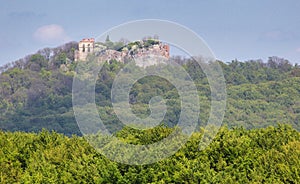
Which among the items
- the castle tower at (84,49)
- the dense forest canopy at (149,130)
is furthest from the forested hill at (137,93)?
the castle tower at (84,49)

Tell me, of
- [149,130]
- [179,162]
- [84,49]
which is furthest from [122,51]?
[179,162]

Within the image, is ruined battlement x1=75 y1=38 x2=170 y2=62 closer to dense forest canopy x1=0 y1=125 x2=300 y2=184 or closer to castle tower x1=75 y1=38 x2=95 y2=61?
castle tower x1=75 y1=38 x2=95 y2=61

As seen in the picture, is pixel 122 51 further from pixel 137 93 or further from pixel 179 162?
pixel 179 162

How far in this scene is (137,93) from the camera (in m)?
105

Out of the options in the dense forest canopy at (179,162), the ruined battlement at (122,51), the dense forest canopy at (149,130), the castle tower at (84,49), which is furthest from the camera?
the castle tower at (84,49)

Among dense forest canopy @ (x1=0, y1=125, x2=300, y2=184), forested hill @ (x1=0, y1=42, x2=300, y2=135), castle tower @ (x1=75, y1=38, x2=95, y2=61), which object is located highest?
castle tower @ (x1=75, y1=38, x2=95, y2=61)

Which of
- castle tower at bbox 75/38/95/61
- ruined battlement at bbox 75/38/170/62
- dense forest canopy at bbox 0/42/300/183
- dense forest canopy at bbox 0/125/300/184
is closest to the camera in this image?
dense forest canopy at bbox 0/125/300/184

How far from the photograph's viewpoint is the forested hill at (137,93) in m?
103

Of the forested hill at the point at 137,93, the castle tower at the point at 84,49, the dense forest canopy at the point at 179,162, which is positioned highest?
the castle tower at the point at 84,49

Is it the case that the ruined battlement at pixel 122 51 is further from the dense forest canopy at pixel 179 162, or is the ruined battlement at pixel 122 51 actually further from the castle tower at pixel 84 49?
the dense forest canopy at pixel 179 162

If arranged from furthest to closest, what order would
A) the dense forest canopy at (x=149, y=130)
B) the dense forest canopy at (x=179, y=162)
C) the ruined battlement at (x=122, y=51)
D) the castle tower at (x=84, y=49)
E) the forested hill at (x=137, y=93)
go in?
the castle tower at (x=84, y=49), the forested hill at (x=137, y=93), the ruined battlement at (x=122, y=51), the dense forest canopy at (x=149, y=130), the dense forest canopy at (x=179, y=162)

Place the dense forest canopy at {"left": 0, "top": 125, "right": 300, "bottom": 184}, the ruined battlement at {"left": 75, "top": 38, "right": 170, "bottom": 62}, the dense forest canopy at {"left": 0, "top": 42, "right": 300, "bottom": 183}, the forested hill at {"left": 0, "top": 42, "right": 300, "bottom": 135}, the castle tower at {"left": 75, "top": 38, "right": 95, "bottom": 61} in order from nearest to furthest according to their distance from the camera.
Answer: the dense forest canopy at {"left": 0, "top": 125, "right": 300, "bottom": 184}, the dense forest canopy at {"left": 0, "top": 42, "right": 300, "bottom": 183}, the ruined battlement at {"left": 75, "top": 38, "right": 170, "bottom": 62}, the forested hill at {"left": 0, "top": 42, "right": 300, "bottom": 135}, the castle tower at {"left": 75, "top": 38, "right": 95, "bottom": 61}

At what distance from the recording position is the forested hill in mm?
102750

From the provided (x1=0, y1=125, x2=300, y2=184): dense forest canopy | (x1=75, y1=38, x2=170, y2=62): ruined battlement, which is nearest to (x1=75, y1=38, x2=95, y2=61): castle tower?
(x1=75, y1=38, x2=170, y2=62): ruined battlement
